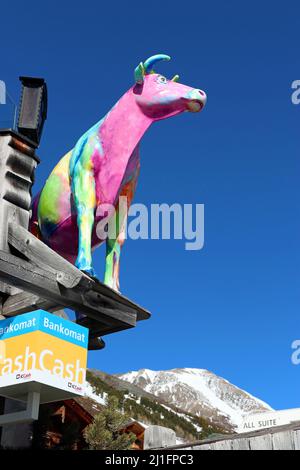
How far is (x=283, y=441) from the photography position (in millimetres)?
3178

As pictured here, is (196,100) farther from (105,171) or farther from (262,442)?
(262,442)

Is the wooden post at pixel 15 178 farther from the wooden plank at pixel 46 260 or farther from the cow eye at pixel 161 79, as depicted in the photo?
the cow eye at pixel 161 79

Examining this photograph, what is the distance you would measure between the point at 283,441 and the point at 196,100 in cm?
566

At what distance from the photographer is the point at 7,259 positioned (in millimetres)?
4516

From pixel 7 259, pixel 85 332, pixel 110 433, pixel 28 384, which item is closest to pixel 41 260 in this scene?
pixel 7 259

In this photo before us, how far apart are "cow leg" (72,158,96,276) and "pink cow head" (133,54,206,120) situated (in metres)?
1.13

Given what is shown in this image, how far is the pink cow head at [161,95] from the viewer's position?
8.14 meters

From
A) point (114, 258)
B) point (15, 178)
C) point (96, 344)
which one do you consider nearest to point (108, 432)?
point (114, 258)

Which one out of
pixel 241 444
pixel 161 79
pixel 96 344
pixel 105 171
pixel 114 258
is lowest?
pixel 241 444

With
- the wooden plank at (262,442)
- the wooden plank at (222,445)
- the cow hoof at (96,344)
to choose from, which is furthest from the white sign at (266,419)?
the wooden plank at (262,442)

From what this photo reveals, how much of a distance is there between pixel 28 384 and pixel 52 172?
4553mm

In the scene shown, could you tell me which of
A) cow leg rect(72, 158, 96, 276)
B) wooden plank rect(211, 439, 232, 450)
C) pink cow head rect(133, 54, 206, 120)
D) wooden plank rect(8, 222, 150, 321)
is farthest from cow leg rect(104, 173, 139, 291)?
wooden plank rect(211, 439, 232, 450)

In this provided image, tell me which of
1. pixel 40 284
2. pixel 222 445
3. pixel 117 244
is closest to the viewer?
pixel 222 445
